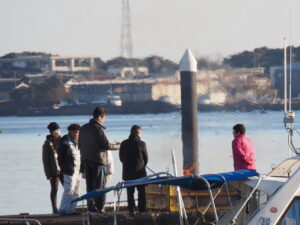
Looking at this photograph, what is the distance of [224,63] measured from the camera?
145 ft

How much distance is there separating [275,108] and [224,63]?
30966 millimetres

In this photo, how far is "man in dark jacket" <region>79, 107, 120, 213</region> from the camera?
48.6ft

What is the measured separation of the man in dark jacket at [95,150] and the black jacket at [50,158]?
3.68 feet

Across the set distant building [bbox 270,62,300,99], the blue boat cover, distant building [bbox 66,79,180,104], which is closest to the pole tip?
the blue boat cover

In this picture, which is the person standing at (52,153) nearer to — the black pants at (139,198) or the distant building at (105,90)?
the black pants at (139,198)

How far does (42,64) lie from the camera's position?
134625mm

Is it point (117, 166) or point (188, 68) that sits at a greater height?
point (188, 68)

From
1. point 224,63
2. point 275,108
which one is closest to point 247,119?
point 275,108

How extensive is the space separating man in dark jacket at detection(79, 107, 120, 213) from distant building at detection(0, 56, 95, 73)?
115241 millimetres

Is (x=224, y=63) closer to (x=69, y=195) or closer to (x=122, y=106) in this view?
(x=69, y=195)

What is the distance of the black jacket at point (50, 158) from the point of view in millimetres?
16172

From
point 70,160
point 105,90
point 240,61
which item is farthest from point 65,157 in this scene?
point 105,90

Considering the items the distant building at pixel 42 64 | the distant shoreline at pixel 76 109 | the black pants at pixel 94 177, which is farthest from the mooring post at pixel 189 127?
the distant building at pixel 42 64

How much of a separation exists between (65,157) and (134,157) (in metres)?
1.08
